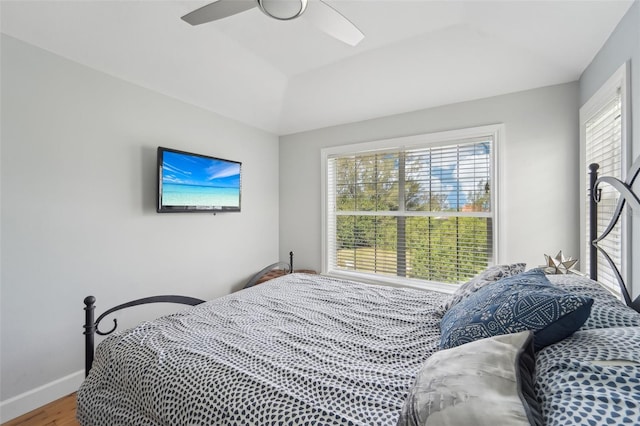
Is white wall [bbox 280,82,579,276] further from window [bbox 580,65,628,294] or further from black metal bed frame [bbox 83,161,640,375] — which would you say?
black metal bed frame [bbox 83,161,640,375]

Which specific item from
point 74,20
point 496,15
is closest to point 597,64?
point 496,15

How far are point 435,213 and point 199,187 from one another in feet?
8.19

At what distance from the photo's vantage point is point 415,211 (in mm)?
3158

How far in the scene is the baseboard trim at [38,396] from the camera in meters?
1.78

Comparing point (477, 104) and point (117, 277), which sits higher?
point (477, 104)

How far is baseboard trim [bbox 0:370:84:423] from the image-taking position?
1.78 meters

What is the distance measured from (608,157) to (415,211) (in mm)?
1580

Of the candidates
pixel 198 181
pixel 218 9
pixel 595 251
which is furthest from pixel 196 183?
pixel 595 251

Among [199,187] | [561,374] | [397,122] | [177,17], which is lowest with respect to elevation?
[561,374]

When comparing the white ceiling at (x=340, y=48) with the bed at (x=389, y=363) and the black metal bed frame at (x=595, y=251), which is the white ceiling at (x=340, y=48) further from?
the bed at (x=389, y=363)

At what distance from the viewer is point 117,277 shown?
229 cm

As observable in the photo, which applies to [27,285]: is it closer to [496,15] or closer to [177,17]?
[177,17]

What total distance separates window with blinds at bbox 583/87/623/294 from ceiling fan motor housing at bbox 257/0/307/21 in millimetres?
1937

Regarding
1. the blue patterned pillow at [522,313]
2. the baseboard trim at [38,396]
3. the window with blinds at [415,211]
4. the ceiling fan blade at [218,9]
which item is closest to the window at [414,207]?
the window with blinds at [415,211]
